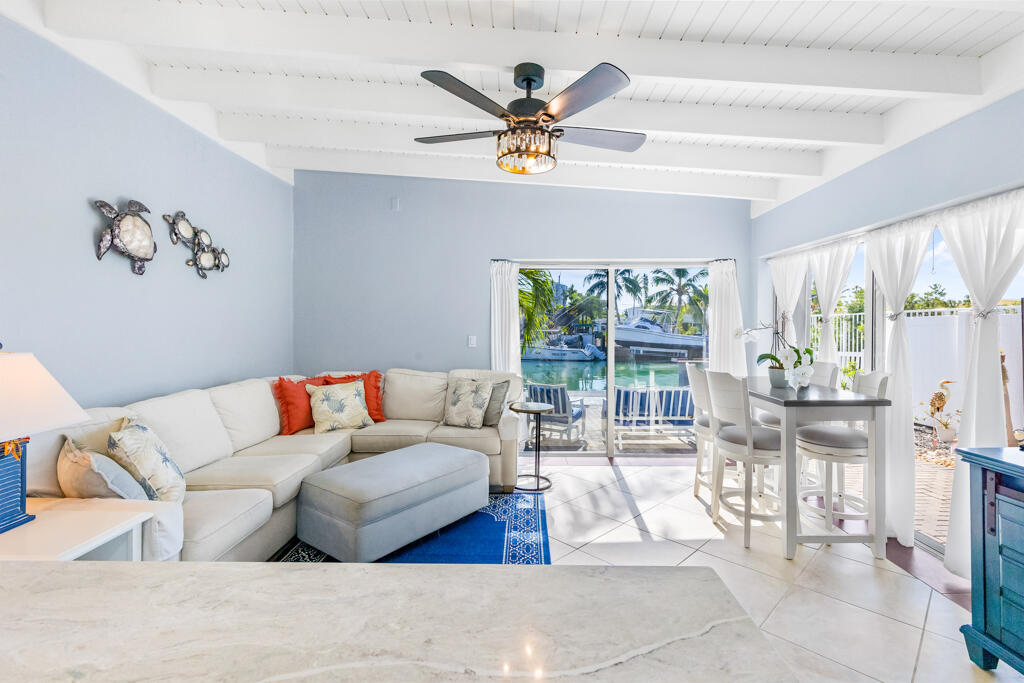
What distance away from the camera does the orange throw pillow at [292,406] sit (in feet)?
11.9

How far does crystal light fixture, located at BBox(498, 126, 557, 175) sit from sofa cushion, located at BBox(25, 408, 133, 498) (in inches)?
88.3

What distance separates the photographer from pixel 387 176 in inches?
179

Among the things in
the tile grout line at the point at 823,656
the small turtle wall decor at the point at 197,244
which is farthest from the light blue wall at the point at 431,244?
the tile grout line at the point at 823,656

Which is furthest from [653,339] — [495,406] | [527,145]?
[527,145]

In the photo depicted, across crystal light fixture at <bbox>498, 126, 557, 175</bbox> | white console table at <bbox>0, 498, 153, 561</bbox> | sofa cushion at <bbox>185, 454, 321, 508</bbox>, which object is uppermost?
crystal light fixture at <bbox>498, 126, 557, 175</bbox>

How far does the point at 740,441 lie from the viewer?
2.92m

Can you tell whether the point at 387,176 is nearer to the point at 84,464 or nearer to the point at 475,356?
the point at 475,356

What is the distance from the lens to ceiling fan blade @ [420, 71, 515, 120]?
190 centimetres

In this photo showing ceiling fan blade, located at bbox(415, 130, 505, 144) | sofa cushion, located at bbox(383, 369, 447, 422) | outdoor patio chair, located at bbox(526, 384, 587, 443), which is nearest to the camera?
ceiling fan blade, located at bbox(415, 130, 505, 144)

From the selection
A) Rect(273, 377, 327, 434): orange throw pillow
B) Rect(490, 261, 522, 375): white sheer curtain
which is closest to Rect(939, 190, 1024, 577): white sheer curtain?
Rect(490, 261, 522, 375): white sheer curtain

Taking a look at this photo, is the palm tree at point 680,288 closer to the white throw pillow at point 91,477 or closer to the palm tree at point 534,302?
the palm tree at point 534,302

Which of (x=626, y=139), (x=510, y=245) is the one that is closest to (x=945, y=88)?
(x=626, y=139)

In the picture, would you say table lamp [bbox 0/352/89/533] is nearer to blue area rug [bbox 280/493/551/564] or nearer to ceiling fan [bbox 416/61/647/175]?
blue area rug [bbox 280/493/551/564]

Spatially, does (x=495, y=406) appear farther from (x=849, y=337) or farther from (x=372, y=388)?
(x=849, y=337)
